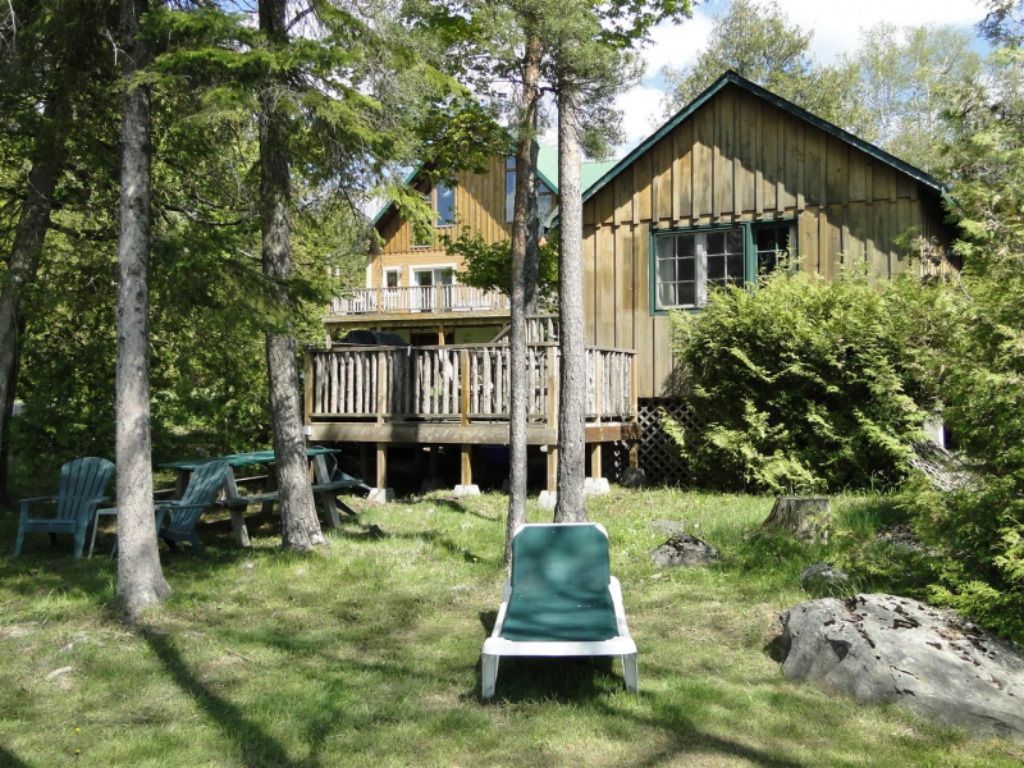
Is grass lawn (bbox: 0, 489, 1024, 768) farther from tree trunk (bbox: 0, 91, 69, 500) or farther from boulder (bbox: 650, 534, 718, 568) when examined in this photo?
tree trunk (bbox: 0, 91, 69, 500)

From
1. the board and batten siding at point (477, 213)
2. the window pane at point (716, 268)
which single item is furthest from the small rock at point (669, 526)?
the board and batten siding at point (477, 213)

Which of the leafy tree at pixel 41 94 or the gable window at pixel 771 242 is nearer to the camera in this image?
the leafy tree at pixel 41 94

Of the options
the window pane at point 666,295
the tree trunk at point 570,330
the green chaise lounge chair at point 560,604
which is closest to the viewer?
the green chaise lounge chair at point 560,604

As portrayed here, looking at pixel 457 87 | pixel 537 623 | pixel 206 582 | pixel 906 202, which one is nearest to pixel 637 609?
pixel 537 623

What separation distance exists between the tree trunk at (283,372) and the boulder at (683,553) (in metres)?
3.42

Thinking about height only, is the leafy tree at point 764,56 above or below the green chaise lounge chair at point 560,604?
above

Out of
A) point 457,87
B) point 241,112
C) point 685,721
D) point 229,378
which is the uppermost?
point 457,87

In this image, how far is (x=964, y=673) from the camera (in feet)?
15.9

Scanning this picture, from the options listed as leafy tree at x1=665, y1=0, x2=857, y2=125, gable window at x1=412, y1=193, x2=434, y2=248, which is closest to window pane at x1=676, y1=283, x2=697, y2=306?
gable window at x1=412, y1=193, x2=434, y2=248

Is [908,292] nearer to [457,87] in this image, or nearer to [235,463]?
[457,87]

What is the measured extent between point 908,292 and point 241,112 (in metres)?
7.91

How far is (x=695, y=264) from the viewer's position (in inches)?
567

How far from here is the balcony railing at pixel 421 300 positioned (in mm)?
28922

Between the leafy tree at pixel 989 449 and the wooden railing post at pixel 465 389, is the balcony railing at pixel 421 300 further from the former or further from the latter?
the leafy tree at pixel 989 449
